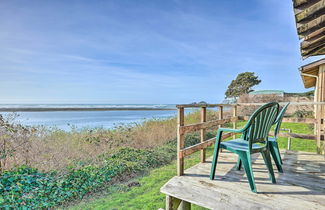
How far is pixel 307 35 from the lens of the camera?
1.59 meters

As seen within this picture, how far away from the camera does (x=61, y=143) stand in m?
3.51

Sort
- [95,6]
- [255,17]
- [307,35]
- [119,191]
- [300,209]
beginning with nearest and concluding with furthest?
[300,209]
[307,35]
[119,191]
[95,6]
[255,17]

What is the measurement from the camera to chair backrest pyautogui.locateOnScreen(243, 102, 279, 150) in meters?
1.77

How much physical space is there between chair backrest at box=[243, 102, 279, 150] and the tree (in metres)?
26.2

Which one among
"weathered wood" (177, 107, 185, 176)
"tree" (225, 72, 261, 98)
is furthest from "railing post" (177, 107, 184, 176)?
"tree" (225, 72, 261, 98)

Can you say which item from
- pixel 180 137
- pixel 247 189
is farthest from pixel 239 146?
pixel 180 137

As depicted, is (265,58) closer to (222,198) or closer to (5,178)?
(222,198)

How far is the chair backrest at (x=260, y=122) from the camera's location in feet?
5.81

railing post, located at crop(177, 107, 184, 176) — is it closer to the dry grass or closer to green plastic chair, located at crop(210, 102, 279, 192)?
green plastic chair, located at crop(210, 102, 279, 192)

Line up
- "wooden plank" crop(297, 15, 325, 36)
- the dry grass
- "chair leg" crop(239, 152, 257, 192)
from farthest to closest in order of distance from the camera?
the dry grass
"chair leg" crop(239, 152, 257, 192)
"wooden plank" crop(297, 15, 325, 36)

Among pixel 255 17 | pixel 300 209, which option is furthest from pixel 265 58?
pixel 300 209

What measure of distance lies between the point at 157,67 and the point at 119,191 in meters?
14.4

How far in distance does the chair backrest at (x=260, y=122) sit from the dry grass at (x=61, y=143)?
9.84 feet

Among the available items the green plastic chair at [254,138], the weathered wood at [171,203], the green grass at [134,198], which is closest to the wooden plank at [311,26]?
the green plastic chair at [254,138]
